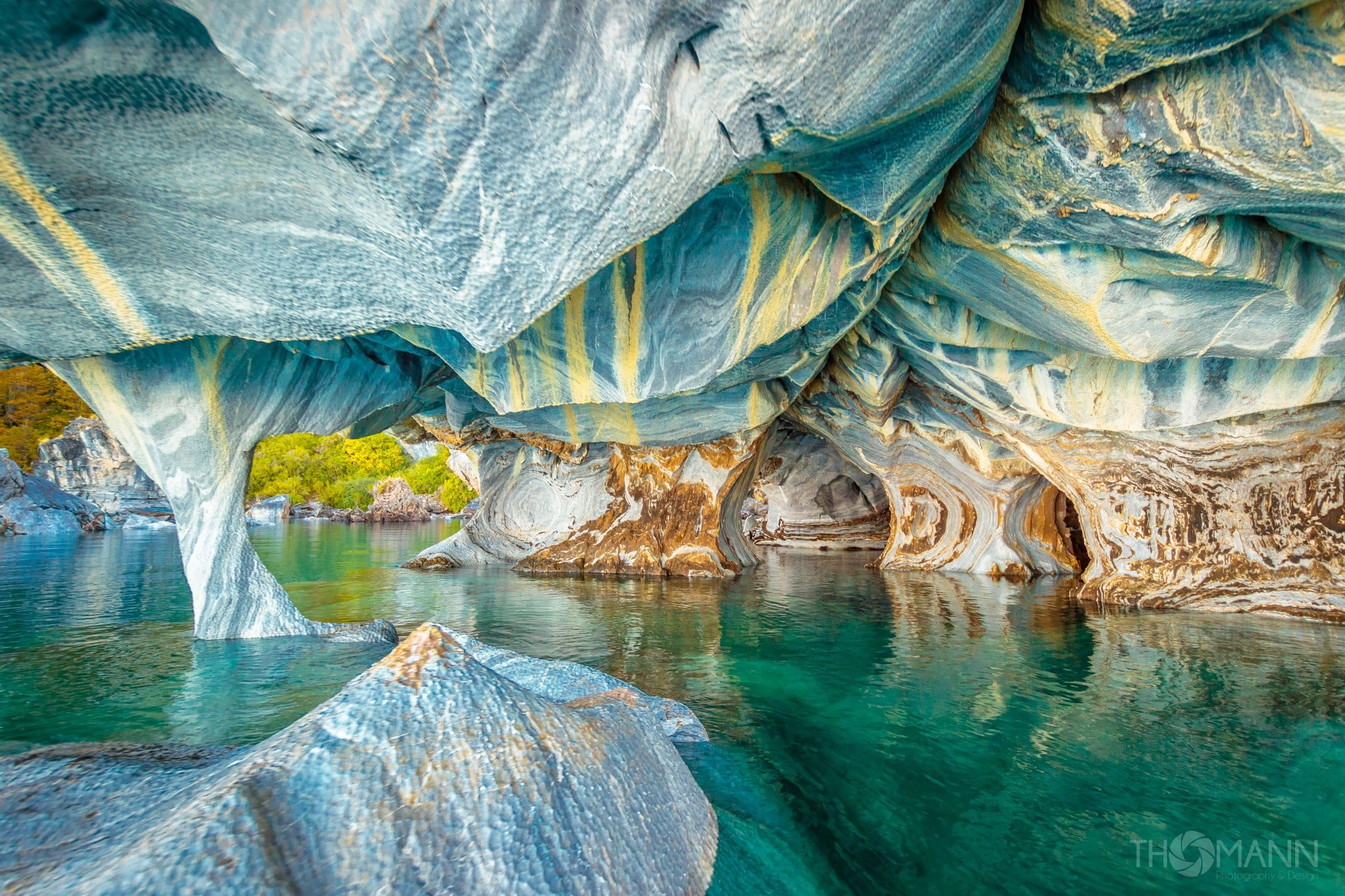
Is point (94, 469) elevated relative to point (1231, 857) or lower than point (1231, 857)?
elevated

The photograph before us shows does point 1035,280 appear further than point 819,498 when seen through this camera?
No

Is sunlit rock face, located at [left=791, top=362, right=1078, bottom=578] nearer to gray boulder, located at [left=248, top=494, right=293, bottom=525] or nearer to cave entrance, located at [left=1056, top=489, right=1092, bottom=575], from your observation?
cave entrance, located at [left=1056, top=489, right=1092, bottom=575]

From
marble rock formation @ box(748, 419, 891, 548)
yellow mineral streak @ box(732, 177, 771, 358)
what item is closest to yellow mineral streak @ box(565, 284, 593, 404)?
yellow mineral streak @ box(732, 177, 771, 358)

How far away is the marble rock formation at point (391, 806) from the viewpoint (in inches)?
65.3

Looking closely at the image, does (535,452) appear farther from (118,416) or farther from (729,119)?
(729,119)

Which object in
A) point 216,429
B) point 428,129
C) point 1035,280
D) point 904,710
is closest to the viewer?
point 428,129

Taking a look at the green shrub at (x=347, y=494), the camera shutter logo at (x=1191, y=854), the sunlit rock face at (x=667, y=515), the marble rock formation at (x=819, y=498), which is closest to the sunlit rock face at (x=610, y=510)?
the sunlit rock face at (x=667, y=515)

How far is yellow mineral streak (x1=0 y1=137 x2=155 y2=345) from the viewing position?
3.62 m

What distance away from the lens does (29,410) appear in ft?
109

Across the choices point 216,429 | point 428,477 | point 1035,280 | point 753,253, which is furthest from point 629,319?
point 428,477

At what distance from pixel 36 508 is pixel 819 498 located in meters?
28.7

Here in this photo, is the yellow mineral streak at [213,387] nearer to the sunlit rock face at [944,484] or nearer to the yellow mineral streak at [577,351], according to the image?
the yellow mineral streak at [577,351]

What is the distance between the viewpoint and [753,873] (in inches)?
104

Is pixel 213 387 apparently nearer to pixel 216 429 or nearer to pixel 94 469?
pixel 216 429
